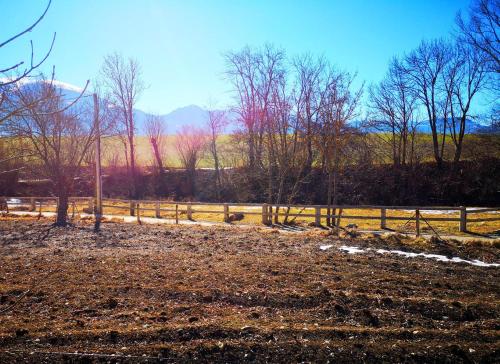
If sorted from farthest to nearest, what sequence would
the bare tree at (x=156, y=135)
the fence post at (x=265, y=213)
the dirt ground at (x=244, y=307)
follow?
the bare tree at (x=156, y=135) < the fence post at (x=265, y=213) < the dirt ground at (x=244, y=307)

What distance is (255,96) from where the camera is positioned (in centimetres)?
3584

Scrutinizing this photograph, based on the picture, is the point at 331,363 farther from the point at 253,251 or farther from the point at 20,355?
the point at 253,251

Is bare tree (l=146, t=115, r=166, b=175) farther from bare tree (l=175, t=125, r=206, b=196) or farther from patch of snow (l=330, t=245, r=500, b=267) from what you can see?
patch of snow (l=330, t=245, r=500, b=267)

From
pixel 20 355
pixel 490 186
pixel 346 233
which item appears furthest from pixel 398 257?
pixel 490 186

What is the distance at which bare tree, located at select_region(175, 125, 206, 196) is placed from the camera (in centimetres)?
4347

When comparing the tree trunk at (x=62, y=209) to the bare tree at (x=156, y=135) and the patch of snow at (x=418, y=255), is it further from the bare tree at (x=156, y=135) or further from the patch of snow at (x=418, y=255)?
the bare tree at (x=156, y=135)

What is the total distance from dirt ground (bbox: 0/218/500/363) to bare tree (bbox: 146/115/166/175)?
3685 cm

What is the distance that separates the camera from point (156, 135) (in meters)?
48.9

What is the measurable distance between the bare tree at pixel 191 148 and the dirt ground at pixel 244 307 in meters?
32.5

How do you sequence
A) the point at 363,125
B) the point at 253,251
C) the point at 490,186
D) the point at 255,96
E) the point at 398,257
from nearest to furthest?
the point at 398,257, the point at 253,251, the point at 363,125, the point at 490,186, the point at 255,96

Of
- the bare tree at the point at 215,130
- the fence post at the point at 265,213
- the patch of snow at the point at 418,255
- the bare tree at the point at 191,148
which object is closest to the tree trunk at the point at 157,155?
the bare tree at the point at 191,148

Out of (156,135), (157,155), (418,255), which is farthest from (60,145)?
(156,135)

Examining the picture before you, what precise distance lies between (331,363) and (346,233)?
37.2ft

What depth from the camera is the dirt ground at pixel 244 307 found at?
4641 mm
